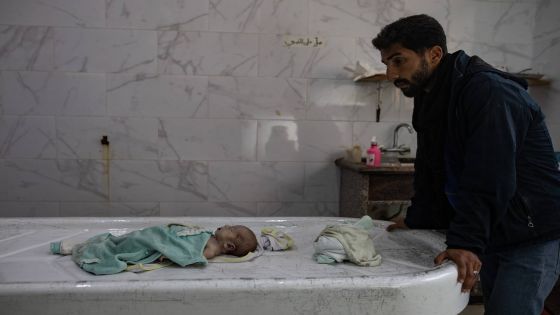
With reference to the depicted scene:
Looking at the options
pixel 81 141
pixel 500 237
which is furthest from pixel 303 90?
pixel 500 237

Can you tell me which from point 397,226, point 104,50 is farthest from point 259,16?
point 397,226

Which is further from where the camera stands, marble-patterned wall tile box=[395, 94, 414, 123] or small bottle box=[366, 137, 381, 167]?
marble-patterned wall tile box=[395, 94, 414, 123]

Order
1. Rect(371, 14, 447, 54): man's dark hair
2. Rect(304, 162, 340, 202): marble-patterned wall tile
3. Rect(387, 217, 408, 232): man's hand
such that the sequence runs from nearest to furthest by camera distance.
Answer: Rect(371, 14, 447, 54): man's dark hair
Rect(387, 217, 408, 232): man's hand
Rect(304, 162, 340, 202): marble-patterned wall tile

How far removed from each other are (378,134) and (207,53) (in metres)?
1.47

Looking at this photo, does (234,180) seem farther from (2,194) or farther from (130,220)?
(2,194)

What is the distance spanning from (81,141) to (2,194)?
70 centimetres

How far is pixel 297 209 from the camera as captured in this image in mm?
3172

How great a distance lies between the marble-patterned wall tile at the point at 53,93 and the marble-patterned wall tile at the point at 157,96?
0.35ft

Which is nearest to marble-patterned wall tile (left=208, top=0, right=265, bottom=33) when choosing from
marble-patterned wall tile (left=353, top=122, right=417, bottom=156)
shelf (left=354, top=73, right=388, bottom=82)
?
shelf (left=354, top=73, right=388, bottom=82)

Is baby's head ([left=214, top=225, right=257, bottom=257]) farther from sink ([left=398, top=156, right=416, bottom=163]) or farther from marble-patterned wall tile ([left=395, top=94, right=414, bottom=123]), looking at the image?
marble-patterned wall tile ([left=395, top=94, right=414, bottom=123])

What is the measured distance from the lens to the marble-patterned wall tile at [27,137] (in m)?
2.90

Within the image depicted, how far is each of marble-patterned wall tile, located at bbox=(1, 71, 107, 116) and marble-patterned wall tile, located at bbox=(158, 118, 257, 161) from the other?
0.51 m

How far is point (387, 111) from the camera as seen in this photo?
125 inches

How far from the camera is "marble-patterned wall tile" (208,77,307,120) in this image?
9.91 feet
